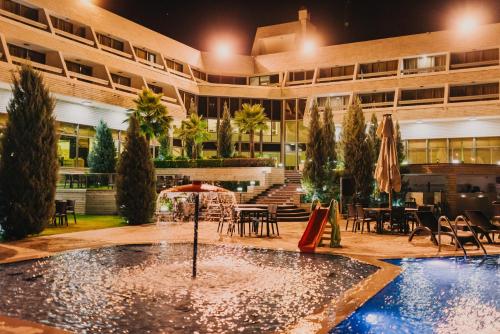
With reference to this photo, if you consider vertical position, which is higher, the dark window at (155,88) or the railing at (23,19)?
the railing at (23,19)

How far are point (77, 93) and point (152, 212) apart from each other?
39.5ft

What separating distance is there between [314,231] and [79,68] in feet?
78.9

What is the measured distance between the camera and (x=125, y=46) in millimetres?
35094

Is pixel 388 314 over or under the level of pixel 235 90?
under

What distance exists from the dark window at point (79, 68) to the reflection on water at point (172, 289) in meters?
22.3

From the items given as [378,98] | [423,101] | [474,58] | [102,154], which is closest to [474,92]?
[474,58]

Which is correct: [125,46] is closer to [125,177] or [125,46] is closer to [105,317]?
[125,177]

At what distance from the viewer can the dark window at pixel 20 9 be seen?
26.6m

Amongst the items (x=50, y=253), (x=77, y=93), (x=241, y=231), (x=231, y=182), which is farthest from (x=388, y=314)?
(x=77, y=93)

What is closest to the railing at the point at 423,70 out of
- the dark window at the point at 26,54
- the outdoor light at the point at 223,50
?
the outdoor light at the point at 223,50

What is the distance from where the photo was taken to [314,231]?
12305mm

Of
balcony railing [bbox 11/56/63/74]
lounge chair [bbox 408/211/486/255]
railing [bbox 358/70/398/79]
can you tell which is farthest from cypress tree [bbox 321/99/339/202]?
balcony railing [bbox 11/56/63/74]

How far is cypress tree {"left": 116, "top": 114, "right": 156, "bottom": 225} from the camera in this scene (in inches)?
728

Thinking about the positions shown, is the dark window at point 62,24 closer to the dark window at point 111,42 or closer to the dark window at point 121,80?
the dark window at point 111,42
